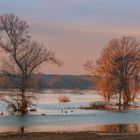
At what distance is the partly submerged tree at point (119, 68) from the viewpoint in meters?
94.5

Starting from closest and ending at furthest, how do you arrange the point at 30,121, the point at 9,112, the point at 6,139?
the point at 6,139, the point at 30,121, the point at 9,112

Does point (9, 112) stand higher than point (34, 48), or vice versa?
point (34, 48)

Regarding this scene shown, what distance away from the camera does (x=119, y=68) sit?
316ft

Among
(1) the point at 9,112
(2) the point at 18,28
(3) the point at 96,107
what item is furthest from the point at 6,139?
(3) the point at 96,107

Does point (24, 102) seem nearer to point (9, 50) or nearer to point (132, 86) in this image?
point (9, 50)

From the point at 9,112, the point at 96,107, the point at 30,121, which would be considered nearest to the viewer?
the point at 30,121

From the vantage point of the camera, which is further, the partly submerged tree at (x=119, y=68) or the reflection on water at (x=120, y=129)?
the partly submerged tree at (x=119, y=68)

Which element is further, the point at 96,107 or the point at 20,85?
the point at 96,107

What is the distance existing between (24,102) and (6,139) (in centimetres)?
3407

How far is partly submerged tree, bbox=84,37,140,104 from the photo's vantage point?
9450 centimetres

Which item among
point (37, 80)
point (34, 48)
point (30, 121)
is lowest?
point (30, 121)

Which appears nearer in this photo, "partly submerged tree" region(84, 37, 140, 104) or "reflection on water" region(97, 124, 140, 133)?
"reflection on water" region(97, 124, 140, 133)

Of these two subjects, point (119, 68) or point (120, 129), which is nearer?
point (120, 129)

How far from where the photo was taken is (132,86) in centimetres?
9744
